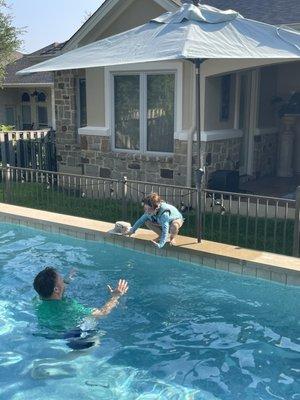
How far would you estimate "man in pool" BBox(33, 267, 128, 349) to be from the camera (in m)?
5.41

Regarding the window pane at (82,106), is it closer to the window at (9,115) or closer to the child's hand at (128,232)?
the child's hand at (128,232)

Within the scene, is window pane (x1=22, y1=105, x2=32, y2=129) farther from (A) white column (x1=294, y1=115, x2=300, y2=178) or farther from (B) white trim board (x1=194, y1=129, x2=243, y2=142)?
(B) white trim board (x1=194, y1=129, x2=243, y2=142)

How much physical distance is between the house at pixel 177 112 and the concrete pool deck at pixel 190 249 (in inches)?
120

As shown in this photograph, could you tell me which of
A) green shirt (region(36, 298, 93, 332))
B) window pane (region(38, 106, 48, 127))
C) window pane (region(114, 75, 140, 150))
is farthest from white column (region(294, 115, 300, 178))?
window pane (region(38, 106, 48, 127))

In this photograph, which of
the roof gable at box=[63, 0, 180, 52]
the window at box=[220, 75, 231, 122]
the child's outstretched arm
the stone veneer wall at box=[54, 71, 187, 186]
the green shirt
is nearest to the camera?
the green shirt

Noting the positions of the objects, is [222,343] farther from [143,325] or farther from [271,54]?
[271,54]

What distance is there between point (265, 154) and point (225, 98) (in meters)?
2.36

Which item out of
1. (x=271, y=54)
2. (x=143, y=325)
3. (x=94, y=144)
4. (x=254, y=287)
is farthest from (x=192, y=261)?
(x=94, y=144)

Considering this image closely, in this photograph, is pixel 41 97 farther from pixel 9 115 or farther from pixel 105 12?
pixel 105 12

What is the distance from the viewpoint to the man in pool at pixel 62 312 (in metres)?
5.41

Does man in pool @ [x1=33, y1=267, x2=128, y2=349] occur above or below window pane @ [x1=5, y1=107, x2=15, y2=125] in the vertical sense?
below

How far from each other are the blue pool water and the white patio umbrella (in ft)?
4.33

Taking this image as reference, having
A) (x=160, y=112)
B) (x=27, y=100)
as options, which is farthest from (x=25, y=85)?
(x=160, y=112)

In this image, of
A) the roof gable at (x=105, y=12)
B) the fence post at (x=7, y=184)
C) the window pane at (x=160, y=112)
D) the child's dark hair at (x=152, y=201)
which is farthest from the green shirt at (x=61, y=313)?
the roof gable at (x=105, y=12)
